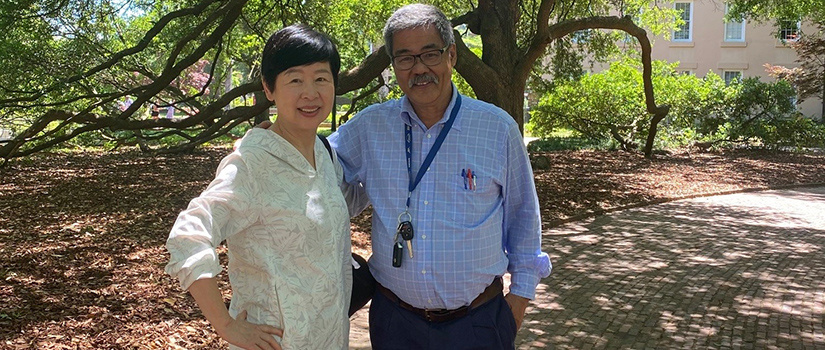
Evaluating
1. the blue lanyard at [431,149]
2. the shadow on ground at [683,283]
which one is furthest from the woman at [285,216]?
the shadow on ground at [683,283]

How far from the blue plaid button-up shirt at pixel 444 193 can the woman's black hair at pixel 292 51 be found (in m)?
0.57

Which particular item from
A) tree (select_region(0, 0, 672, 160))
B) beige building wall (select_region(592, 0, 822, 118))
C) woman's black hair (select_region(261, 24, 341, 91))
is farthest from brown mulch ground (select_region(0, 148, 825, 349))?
beige building wall (select_region(592, 0, 822, 118))

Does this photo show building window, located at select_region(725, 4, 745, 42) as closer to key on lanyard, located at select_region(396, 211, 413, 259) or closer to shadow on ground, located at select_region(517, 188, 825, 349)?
shadow on ground, located at select_region(517, 188, 825, 349)

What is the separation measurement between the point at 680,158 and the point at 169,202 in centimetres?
1422

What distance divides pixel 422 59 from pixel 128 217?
7954mm

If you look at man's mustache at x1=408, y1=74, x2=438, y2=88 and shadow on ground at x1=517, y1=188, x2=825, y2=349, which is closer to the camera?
man's mustache at x1=408, y1=74, x2=438, y2=88

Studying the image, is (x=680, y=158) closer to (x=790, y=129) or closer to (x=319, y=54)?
(x=790, y=129)

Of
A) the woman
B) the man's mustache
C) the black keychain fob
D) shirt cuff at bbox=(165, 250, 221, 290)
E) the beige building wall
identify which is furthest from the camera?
the beige building wall

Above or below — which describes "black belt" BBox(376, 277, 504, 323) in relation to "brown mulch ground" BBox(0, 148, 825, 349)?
above

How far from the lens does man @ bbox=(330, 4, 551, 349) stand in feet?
8.83

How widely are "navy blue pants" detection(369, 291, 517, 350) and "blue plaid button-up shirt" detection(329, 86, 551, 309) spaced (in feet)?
0.22

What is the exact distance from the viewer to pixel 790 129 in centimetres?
2169

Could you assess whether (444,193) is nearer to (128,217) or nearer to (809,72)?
(128,217)

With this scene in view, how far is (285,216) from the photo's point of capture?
2.25m
